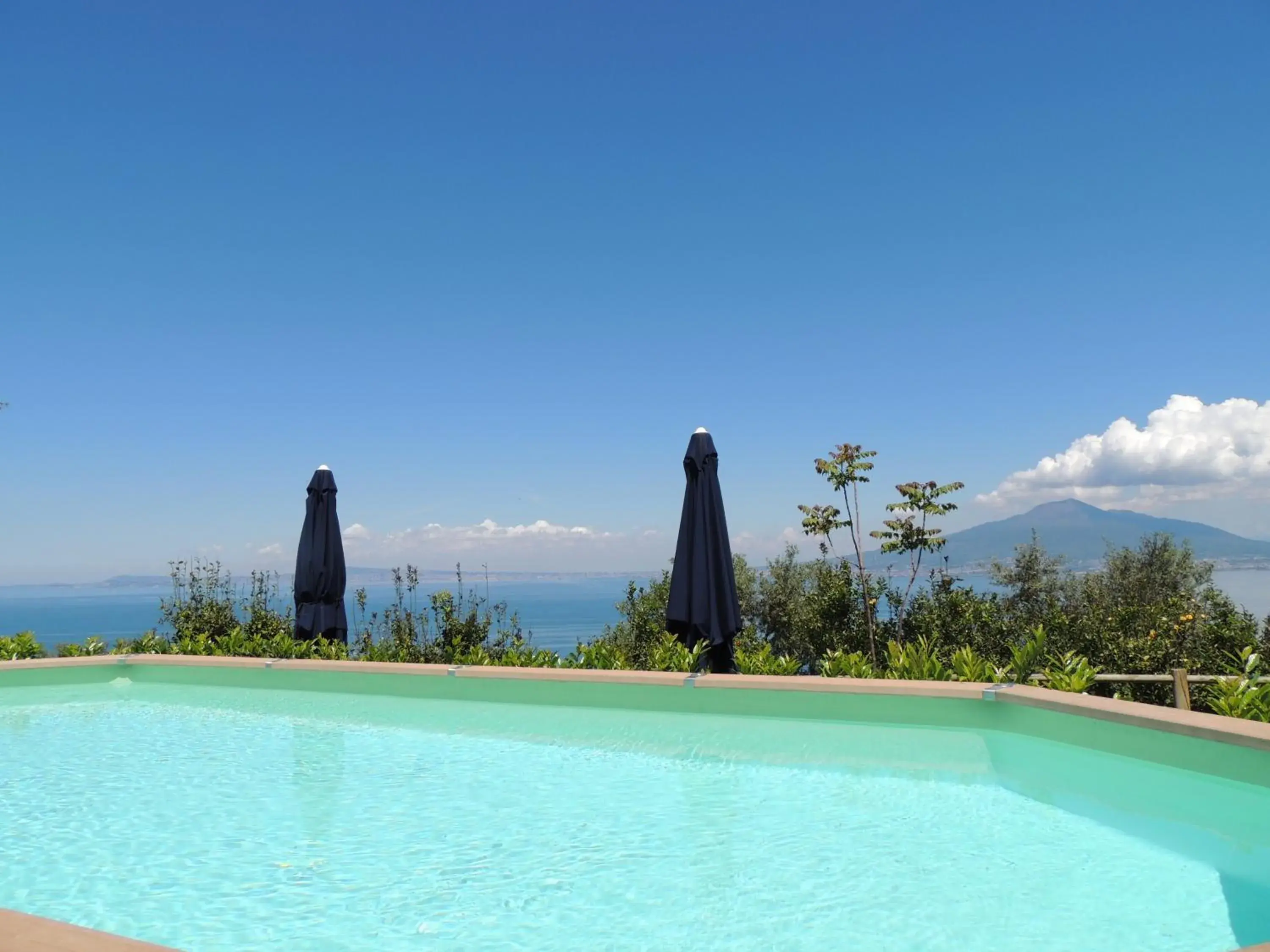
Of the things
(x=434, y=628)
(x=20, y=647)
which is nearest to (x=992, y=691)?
(x=434, y=628)

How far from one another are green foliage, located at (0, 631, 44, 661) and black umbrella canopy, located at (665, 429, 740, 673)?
7.94 m

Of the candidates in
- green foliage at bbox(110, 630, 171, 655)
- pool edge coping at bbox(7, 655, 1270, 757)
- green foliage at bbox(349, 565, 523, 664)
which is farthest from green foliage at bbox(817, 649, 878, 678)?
green foliage at bbox(110, 630, 171, 655)

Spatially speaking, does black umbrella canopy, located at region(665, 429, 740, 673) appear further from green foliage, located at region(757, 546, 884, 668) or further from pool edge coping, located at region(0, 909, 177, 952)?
pool edge coping, located at region(0, 909, 177, 952)

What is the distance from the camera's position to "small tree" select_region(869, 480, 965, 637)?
11.7 metres

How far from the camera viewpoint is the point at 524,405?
20.8m

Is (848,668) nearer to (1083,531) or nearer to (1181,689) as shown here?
(1181,689)

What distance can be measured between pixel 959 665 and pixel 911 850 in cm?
331

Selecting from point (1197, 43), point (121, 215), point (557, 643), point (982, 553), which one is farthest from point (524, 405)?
point (982, 553)

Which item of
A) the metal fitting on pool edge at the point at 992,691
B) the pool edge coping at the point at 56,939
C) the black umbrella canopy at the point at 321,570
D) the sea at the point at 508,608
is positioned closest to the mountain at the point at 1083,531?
the sea at the point at 508,608

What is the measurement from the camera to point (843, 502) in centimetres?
1214

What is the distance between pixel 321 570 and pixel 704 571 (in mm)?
5160

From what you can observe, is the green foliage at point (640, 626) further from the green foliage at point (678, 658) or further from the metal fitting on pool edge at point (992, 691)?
the metal fitting on pool edge at point (992, 691)

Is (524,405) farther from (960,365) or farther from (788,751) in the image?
(788,751)

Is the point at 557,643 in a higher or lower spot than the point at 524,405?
lower
